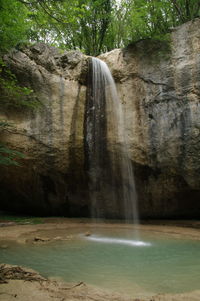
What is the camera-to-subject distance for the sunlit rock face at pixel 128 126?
10211 mm

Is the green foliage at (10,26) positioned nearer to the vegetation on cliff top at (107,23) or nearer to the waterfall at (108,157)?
the vegetation on cliff top at (107,23)

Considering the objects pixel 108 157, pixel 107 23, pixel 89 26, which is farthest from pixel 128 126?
pixel 89 26

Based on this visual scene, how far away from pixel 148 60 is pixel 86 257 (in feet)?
29.6

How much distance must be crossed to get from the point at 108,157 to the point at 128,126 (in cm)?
161

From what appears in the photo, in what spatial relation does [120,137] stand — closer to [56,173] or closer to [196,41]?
[56,173]

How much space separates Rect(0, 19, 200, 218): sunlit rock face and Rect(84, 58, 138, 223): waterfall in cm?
27

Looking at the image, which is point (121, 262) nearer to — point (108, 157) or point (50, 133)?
point (108, 157)

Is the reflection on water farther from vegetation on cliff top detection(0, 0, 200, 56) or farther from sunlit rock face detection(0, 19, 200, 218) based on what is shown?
vegetation on cliff top detection(0, 0, 200, 56)

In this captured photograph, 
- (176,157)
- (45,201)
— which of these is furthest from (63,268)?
(45,201)

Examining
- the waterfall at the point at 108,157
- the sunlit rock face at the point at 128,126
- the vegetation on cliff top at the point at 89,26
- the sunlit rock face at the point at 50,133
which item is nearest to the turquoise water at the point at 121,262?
the vegetation on cliff top at the point at 89,26

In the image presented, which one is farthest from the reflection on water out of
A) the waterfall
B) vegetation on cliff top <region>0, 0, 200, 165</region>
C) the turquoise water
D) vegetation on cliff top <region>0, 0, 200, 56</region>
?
vegetation on cliff top <region>0, 0, 200, 56</region>

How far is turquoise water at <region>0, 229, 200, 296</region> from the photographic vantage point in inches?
139

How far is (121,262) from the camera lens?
4.76 metres

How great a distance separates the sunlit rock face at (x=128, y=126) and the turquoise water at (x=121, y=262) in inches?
150
